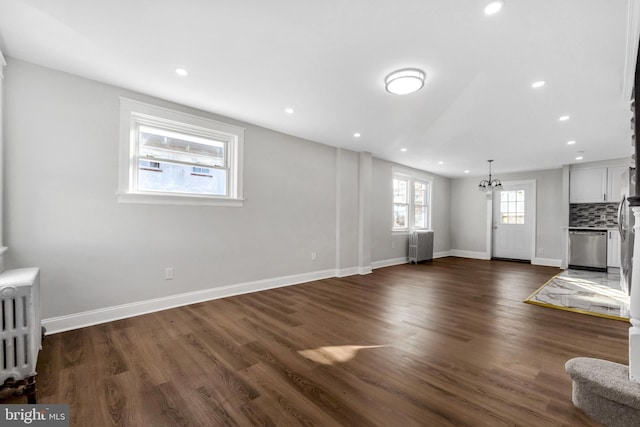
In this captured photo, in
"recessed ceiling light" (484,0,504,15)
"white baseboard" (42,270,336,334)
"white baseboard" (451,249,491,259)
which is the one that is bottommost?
"white baseboard" (451,249,491,259)

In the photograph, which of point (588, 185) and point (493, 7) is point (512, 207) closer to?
point (588, 185)

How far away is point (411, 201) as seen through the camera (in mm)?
7047

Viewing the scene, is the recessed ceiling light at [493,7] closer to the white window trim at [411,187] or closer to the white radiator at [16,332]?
the white radiator at [16,332]

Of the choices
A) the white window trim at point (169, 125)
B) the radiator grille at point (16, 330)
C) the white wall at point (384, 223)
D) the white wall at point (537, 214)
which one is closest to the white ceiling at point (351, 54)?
the white window trim at point (169, 125)

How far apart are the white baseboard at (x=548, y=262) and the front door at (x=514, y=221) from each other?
181 millimetres

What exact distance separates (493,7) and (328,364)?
2.64 metres

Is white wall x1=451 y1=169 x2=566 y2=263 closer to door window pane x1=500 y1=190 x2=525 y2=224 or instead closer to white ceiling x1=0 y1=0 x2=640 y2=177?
door window pane x1=500 y1=190 x2=525 y2=224

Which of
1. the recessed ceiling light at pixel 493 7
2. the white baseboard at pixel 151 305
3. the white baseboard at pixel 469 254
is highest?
the recessed ceiling light at pixel 493 7

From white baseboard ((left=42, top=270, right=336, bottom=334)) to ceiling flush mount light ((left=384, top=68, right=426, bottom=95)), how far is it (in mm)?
3095

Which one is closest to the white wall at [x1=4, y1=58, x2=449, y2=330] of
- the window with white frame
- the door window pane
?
the window with white frame

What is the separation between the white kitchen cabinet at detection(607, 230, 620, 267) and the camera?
5473 mm

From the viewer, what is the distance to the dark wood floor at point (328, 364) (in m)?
1.52

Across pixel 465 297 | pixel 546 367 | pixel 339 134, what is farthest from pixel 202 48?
pixel 465 297

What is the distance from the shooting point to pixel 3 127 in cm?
232
